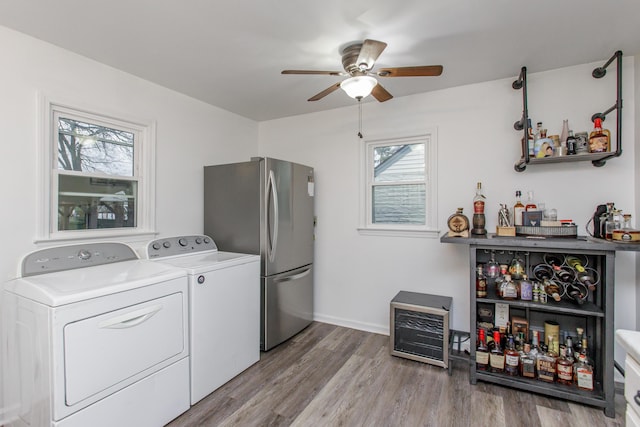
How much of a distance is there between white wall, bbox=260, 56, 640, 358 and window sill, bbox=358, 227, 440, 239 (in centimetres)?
5

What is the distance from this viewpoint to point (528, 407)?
6.43 feet

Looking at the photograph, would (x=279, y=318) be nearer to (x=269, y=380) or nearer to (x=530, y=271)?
(x=269, y=380)

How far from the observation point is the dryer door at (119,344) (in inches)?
55.4

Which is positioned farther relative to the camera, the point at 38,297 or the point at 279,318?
the point at 279,318

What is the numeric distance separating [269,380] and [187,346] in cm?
70

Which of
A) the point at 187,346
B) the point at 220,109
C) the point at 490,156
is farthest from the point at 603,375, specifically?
the point at 220,109

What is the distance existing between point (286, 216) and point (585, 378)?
8.17 feet

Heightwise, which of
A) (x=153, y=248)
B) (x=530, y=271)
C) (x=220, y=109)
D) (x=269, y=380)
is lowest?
(x=269, y=380)

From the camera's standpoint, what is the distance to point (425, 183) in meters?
2.93

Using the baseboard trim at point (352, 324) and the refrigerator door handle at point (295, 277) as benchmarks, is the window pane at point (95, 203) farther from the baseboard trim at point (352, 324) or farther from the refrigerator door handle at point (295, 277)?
the baseboard trim at point (352, 324)

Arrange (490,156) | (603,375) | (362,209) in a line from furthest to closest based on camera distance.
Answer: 1. (362,209)
2. (490,156)
3. (603,375)

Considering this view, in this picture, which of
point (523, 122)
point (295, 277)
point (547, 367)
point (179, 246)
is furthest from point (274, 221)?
point (547, 367)

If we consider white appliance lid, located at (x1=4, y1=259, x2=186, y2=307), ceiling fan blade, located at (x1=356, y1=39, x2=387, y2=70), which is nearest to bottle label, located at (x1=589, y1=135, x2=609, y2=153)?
ceiling fan blade, located at (x1=356, y1=39, x2=387, y2=70)

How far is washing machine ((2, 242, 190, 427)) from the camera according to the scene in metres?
1.38
